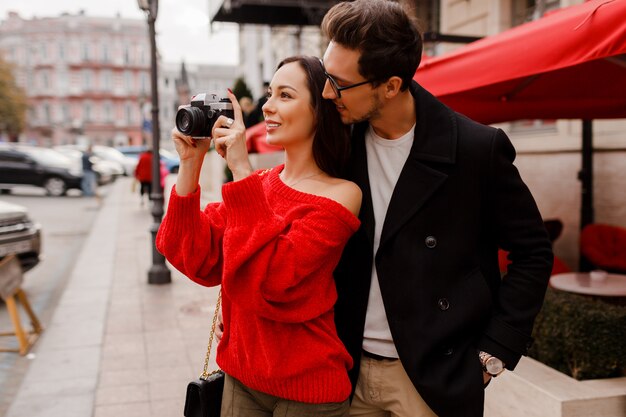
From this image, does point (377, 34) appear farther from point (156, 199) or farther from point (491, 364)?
point (156, 199)

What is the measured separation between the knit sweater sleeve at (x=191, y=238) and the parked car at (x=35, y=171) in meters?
22.0

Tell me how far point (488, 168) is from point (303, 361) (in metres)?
0.77

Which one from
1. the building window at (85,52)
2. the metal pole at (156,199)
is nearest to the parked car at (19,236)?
the metal pole at (156,199)

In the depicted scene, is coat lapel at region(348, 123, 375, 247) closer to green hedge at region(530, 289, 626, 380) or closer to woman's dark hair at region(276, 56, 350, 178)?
woman's dark hair at region(276, 56, 350, 178)

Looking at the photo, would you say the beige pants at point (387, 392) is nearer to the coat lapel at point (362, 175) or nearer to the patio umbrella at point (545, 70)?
the coat lapel at point (362, 175)

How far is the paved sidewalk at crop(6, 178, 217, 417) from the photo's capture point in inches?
177

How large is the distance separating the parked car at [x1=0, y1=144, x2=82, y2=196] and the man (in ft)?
73.1

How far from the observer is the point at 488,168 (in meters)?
1.77

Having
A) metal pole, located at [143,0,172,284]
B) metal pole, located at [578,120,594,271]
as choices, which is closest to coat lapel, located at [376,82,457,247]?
metal pole, located at [578,120,594,271]

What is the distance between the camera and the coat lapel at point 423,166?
1770 mm

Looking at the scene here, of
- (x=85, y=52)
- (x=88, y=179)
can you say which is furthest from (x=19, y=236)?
(x=85, y=52)

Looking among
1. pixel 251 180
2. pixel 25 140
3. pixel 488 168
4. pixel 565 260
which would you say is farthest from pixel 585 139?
pixel 25 140

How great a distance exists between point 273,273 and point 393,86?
2.10 ft

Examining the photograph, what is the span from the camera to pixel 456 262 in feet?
5.79
